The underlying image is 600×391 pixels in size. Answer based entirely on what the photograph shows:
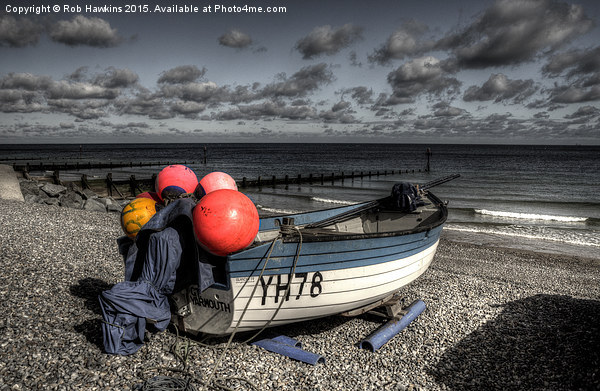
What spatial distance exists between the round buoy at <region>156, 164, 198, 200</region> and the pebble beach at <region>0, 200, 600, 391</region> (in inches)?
77.0

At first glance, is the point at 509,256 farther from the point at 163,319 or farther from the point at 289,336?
the point at 163,319

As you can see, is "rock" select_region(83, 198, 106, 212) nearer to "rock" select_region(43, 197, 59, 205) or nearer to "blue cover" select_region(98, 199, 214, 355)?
"rock" select_region(43, 197, 59, 205)

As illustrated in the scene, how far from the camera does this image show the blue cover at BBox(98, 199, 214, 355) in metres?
4.20

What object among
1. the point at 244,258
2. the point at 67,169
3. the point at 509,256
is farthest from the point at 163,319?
the point at 67,169

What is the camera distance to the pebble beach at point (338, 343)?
4.09 m

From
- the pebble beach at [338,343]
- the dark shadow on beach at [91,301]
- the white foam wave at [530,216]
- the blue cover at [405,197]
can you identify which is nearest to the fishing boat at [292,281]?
the pebble beach at [338,343]

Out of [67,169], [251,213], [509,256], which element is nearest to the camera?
[251,213]

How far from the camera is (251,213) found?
4.17 metres

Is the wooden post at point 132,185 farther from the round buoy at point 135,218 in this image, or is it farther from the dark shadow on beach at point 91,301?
the round buoy at point 135,218

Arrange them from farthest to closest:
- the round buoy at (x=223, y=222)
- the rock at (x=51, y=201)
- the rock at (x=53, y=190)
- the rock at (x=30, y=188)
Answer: the rock at (x=53, y=190)
the rock at (x=30, y=188)
the rock at (x=51, y=201)
the round buoy at (x=223, y=222)

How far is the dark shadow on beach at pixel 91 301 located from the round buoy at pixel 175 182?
6.36 feet

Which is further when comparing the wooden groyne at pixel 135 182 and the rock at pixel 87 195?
the wooden groyne at pixel 135 182

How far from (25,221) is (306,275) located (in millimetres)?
10309

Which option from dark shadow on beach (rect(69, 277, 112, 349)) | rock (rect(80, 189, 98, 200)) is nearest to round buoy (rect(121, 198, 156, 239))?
dark shadow on beach (rect(69, 277, 112, 349))
